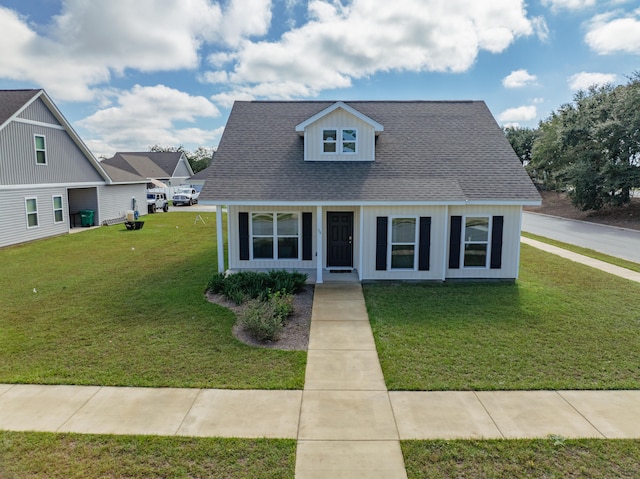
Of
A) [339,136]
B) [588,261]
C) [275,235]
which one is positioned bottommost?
[588,261]

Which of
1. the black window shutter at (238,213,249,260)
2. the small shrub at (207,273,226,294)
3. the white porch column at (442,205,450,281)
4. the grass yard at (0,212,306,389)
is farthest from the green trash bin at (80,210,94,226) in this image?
the white porch column at (442,205,450,281)

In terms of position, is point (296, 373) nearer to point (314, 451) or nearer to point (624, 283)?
point (314, 451)

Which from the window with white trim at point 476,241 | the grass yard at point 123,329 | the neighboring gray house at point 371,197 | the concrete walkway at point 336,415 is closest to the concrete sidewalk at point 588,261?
the neighboring gray house at point 371,197

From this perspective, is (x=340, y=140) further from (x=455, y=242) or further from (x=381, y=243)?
(x=455, y=242)

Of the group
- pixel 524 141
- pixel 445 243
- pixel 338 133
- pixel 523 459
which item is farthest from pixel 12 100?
pixel 524 141

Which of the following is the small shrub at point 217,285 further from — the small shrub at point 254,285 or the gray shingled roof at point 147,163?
the gray shingled roof at point 147,163

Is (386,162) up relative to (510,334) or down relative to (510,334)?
up

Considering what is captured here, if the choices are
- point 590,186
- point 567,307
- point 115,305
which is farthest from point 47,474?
point 590,186
